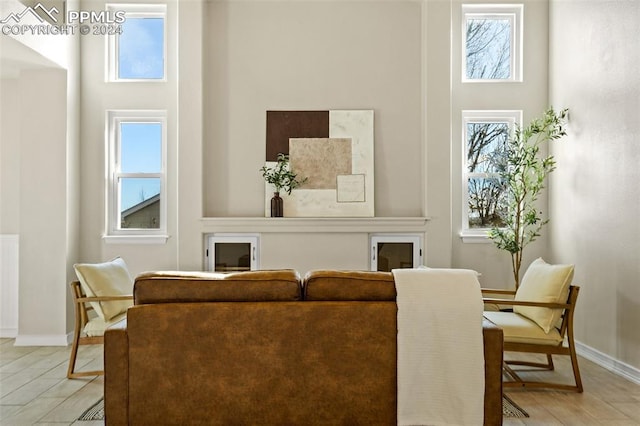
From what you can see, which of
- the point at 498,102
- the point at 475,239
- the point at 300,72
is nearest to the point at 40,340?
the point at 300,72

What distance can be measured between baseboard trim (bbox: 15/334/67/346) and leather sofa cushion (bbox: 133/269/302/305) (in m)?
3.10

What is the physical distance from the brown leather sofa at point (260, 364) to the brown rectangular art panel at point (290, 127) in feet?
11.3

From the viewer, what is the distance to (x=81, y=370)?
4227mm

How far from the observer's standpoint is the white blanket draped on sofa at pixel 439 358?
8.20 ft

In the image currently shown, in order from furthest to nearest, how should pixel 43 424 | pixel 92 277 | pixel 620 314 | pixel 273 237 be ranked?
pixel 273 237 → pixel 620 314 → pixel 92 277 → pixel 43 424

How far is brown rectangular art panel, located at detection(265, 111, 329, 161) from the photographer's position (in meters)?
5.78

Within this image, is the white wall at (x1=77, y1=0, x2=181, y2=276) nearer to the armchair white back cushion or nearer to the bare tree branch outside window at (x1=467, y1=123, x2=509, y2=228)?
the bare tree branch outside window at (x1=467, y1=123, x2=509, y2=228)

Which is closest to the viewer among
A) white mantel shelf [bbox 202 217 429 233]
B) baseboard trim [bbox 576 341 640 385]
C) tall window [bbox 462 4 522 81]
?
baseboard trim [bbox 576 341 640 385]

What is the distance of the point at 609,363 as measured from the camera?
429cm

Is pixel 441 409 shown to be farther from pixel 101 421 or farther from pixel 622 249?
pixel 622 249

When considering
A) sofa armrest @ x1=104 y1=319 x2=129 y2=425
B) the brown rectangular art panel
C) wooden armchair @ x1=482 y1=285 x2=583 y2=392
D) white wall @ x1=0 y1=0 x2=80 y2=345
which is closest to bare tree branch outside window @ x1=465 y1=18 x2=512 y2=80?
the brown rectangular art panel

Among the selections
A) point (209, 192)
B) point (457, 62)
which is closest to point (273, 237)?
point (209, 192)

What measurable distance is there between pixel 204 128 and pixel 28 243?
2.01 metres

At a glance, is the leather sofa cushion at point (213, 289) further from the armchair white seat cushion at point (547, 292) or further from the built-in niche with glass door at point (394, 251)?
the built-in niche with glass door at point (394, 251)
